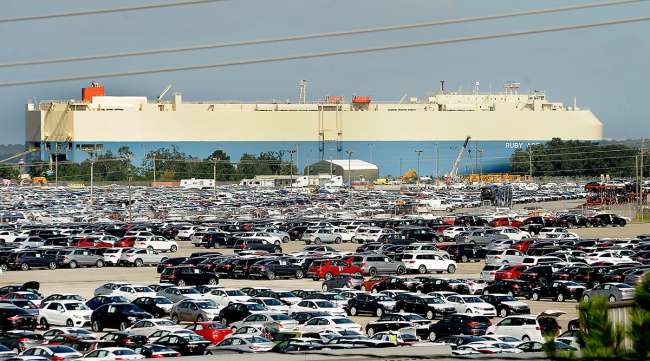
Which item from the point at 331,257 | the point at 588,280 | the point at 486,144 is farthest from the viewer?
the point at 486,144

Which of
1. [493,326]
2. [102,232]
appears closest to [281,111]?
[102,232]

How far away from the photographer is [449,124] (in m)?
141

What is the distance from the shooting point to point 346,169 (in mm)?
132250

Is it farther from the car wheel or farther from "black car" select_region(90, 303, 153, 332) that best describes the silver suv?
"black car" select_region(90, 303, 153, 332)

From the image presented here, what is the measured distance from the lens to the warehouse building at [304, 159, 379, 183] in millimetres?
132562

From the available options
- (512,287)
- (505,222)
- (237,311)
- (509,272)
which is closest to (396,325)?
(237,311)

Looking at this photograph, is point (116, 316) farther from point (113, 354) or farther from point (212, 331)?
point (113, 354)

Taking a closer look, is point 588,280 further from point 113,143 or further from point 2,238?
point 113,143

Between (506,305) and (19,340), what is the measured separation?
34.3ft

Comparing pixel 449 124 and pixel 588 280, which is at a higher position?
pixel 449 124

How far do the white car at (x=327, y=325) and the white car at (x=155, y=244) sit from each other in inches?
897

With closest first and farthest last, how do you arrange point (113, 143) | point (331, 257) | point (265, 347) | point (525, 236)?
point (265, 347) → point (331, 257) → point (525, 236) → point (113, 143)

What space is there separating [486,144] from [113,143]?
40.8m

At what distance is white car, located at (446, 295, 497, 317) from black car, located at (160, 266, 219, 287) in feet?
28.9
